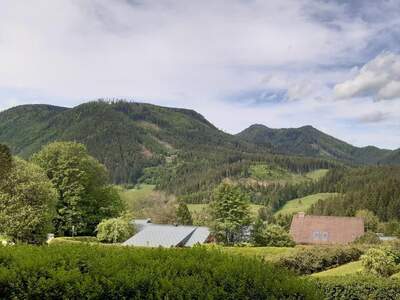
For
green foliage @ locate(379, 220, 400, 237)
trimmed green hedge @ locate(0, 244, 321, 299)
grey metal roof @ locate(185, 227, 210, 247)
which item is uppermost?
trimmed green hedge @ locate(0, 244, 321, 299)

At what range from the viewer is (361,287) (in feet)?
65.9

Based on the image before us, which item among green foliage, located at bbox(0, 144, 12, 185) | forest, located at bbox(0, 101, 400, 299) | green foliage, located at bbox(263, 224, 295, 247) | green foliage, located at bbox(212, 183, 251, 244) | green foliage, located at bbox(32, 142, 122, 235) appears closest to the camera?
forest, located at bbox(0, 101, 400, 299)

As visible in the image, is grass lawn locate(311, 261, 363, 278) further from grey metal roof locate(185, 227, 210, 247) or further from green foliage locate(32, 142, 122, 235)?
green foliage locate(32, 142, 122, 235)

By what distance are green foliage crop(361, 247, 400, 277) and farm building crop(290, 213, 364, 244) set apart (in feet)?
185

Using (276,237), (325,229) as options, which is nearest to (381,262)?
(276,237)

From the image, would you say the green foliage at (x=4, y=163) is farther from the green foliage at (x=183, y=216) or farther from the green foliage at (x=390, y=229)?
the green foliage at (x=390, y=229)

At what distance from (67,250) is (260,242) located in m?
52.6

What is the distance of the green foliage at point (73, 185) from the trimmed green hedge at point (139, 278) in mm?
52516

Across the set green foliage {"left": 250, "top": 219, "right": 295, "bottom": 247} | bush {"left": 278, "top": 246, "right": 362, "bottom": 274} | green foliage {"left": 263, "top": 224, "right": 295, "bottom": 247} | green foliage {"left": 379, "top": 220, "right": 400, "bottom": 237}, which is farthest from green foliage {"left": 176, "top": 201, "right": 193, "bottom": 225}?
bush {"left": 278, "top": 246, "right": 362, "bottom": 274}

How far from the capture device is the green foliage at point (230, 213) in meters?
65.9

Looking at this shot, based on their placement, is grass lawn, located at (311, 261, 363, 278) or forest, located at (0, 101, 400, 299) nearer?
forest, located at (0, 101, 400, 299)

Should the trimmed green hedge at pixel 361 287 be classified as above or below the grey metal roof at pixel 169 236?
above

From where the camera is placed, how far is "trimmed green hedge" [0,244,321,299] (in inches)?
301

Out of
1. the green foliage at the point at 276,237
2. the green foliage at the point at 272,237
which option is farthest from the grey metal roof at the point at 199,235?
the green foliage at the point at 276,237
